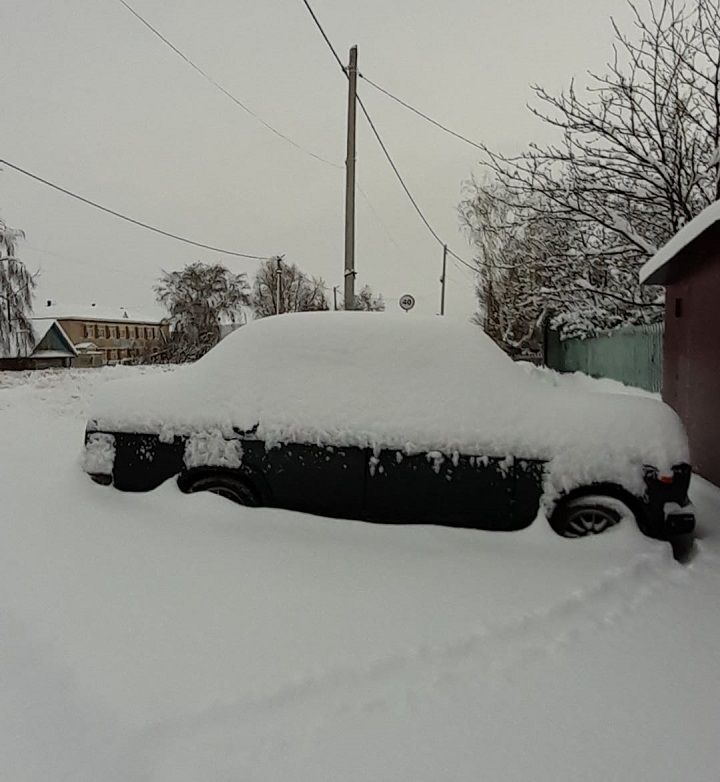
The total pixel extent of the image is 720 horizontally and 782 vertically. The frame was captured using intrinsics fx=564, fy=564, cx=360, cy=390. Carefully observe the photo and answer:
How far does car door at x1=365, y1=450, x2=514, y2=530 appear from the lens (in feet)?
12.2

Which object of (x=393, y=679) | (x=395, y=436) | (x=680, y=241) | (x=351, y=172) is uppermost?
(x=351, y=172)

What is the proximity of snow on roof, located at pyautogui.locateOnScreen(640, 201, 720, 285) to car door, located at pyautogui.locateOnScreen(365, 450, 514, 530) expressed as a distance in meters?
2.72

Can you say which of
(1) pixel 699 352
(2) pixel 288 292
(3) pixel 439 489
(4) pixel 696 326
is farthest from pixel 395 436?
(2) pixel 288 292

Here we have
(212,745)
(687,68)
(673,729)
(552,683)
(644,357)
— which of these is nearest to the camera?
(212,745)

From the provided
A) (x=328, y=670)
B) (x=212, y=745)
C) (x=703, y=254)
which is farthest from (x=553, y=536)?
(x=703, y=254)

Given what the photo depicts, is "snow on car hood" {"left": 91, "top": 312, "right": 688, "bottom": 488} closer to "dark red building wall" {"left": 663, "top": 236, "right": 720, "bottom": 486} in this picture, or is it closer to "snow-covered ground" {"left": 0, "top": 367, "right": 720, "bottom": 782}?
"snow-covered ground" {"left": 0, "top": 367, "right": 720, "bottom": 782}

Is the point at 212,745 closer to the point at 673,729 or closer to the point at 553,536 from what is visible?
the point at 673,729

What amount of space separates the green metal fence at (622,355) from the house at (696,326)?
4.66 metres

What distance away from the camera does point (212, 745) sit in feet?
6.52

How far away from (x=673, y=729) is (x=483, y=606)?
101cm

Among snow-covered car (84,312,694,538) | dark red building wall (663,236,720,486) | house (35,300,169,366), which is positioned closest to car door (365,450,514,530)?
snow-covered car (84,312,694,538)

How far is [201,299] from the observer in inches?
1617

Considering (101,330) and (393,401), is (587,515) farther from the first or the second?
(101,330)

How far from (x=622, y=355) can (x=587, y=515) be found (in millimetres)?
11180
